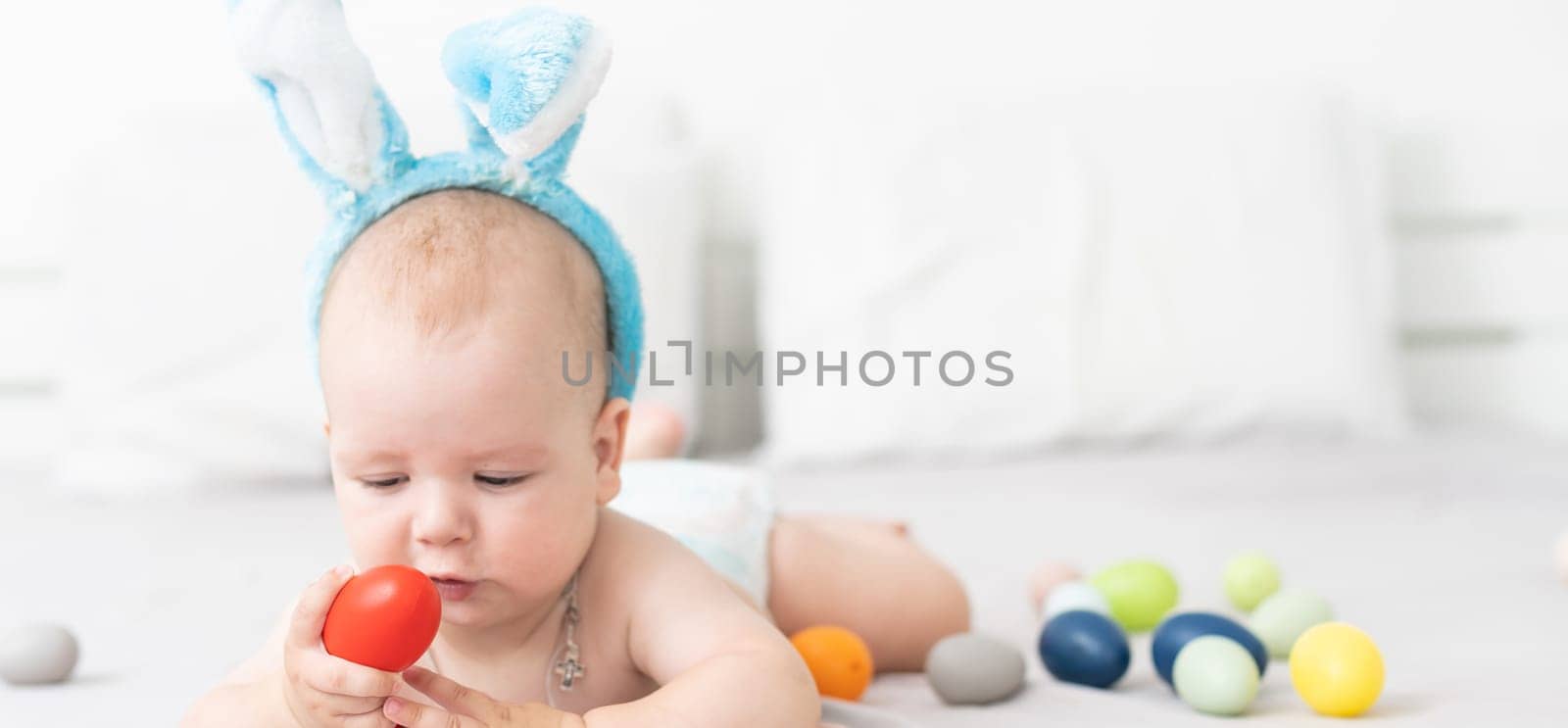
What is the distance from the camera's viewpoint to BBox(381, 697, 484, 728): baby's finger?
788mm

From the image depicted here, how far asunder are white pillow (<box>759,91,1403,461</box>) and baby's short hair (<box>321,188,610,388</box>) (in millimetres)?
1310

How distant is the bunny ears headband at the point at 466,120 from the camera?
2.92 ft

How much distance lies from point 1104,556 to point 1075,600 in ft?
1.36

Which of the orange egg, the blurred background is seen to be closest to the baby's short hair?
the orange egg

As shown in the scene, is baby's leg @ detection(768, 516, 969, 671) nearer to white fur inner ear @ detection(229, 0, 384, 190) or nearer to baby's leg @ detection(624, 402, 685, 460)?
baby's leg @ detection(624, 402, 685, 460)

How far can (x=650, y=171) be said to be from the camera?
7.48ft

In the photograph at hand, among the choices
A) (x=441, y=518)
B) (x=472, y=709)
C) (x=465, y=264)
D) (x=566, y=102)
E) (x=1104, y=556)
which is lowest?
(x=1104, y=556)

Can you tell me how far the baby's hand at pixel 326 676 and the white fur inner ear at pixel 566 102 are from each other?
284 millimetres

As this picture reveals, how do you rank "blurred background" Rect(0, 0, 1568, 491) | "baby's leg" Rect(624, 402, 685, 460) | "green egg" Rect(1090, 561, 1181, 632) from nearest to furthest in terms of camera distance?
"green egg" Rect(1090, 561, 1181, 632) → "baby's leg" Rect(624, 402, 685, 460) → "blurred background" Rect(0, 0, 1568, 491)

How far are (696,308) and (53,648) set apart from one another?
134cm

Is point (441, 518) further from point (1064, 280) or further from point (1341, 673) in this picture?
point (1064, 280)

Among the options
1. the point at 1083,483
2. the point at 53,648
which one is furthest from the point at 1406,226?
the point at 53,648

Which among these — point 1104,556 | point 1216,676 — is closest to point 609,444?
point 1216,676

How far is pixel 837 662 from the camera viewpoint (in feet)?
3.58
